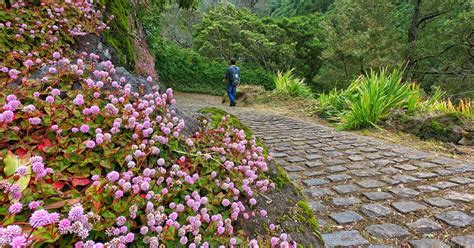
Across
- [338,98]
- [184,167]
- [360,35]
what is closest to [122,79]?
[184,167]

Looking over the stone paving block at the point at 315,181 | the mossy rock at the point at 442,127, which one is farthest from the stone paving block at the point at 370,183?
the mossy rock at the point at 442,127

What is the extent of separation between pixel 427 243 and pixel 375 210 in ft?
1.80

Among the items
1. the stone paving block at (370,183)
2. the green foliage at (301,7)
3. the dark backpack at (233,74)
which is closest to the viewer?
the stone paving block at (370,183)

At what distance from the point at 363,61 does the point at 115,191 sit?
18.2 meters

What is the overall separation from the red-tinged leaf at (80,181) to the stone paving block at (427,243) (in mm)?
2218

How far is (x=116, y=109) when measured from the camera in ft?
4.89

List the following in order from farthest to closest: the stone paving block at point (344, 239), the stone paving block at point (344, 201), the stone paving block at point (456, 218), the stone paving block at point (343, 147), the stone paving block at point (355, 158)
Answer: the stone paving block at point (343, 147)
the stone paving block at point (355, 158)
the stone paving block at point (344, 201)
the stone paving block at point (456, 218)
the stone paving block at point (344, 239)

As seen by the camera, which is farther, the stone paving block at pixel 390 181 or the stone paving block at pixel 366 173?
the stone paving block at pixel 366 173

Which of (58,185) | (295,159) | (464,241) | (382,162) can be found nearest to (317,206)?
(464,241)

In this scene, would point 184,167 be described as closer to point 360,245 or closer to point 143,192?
point 143,192

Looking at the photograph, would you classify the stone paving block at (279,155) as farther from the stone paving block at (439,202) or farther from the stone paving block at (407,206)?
the stone paving block at (439,202)

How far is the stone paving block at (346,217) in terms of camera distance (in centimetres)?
258

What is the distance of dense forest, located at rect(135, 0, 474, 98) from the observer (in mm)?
16547

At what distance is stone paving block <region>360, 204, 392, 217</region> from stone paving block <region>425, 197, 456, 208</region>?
0.46 meters
